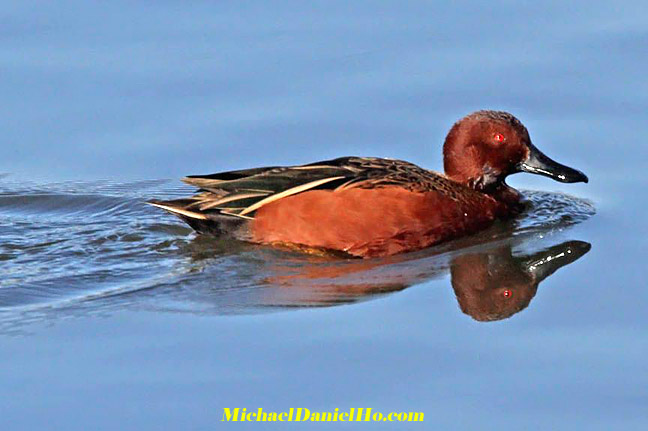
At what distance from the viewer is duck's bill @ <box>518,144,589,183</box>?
10.9m

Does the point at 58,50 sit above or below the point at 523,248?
above

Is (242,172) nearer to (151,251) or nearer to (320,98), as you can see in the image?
(151,251)

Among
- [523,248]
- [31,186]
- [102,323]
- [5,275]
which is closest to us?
[102,323]

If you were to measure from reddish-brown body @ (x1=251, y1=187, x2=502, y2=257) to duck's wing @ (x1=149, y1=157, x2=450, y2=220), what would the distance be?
0.07 metres

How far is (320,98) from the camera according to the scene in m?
12.2

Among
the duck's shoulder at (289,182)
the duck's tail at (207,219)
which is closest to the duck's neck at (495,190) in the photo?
the duck's shoulder at (289,182)

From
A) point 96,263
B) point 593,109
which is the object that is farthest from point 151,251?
point 593,109

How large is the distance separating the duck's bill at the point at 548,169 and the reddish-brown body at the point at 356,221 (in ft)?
3.54

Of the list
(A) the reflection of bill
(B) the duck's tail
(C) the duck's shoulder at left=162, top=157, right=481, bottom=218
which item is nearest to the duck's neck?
(C) the duck's shoulder at left=162, top=157, right=481, bottom=218

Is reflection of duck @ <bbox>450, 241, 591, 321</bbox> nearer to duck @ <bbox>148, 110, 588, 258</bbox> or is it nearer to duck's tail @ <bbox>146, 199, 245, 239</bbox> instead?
duck @ <bbox>148, 110, 588, 258</bbox>

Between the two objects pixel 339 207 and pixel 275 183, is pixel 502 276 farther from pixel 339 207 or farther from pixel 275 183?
pixel 275 183

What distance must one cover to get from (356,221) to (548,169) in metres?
1.73

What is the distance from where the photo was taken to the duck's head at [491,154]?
10.9 meters

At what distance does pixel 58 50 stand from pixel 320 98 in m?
2.40
